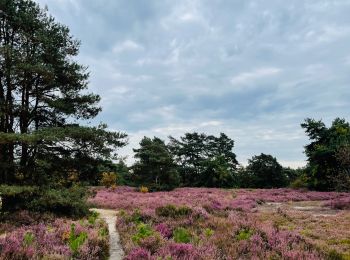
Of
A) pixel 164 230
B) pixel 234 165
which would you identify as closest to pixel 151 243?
pixel 164 230

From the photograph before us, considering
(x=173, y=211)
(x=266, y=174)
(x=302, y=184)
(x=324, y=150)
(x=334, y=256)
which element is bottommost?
(x=334, y=256)

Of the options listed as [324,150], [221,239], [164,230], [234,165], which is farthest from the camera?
[234,165]

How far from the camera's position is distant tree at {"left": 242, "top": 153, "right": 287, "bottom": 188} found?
62366 mm

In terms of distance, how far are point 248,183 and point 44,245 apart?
57.7 m

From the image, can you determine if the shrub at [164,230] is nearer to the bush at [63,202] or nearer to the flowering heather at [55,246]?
the flowering heather at [55,246]

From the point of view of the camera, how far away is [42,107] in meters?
17.7

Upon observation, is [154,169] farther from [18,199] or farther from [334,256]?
[334,256]

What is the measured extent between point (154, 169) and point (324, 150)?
20096 mm

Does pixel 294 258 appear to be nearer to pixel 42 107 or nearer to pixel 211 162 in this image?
pixel 42 107

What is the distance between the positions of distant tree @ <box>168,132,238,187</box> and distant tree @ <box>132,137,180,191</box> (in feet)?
53.8

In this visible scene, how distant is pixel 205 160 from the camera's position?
212 ft

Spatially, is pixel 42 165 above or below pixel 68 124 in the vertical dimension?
below

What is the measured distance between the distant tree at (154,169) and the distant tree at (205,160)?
16.4 meters


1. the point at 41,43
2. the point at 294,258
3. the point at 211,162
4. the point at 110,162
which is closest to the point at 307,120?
the point at 211,162
